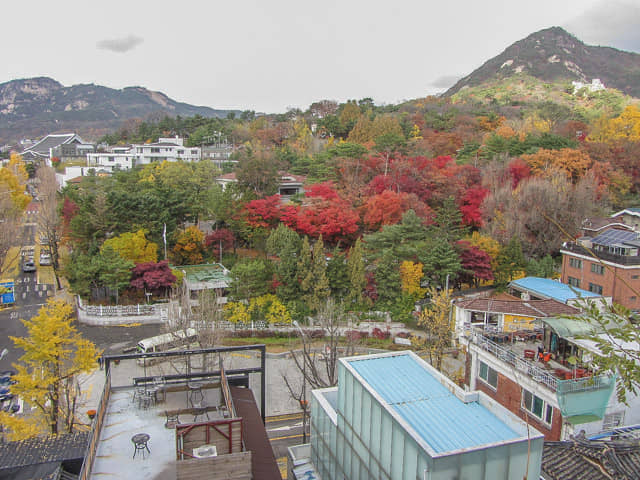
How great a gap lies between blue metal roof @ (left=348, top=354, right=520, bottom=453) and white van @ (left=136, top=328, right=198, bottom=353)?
1260 centimetres

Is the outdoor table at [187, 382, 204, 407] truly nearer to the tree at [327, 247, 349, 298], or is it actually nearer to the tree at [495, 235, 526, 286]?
the tree at [327, 247, 349, 298]

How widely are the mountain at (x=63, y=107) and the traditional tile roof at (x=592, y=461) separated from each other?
117836 millimetres

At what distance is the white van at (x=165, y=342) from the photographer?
18797 millimetres

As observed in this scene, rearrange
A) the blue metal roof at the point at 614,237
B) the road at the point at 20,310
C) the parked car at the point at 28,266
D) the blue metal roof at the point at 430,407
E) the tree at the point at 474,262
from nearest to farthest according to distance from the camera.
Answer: the blue metal roof at the point at 430,407, the road at the point at 20,310, the blue metal roof at the point at 614,237, the tree at the point at 474,262, the parked car at the point at 28,266

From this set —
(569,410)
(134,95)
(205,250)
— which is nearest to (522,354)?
(569,410)

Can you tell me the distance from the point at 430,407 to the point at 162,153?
48.9 meters

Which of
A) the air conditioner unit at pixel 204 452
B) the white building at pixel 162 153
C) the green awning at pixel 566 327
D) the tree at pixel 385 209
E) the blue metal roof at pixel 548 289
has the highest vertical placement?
the white building at pixel 162 153

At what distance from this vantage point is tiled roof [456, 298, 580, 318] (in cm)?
1577

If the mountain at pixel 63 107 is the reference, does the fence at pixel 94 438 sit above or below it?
below

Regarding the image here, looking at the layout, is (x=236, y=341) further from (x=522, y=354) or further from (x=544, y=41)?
(x=544, y=41)

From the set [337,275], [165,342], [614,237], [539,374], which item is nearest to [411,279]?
[337,275]

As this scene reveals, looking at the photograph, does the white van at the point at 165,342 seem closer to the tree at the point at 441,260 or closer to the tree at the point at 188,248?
the tree at the point at 188,248

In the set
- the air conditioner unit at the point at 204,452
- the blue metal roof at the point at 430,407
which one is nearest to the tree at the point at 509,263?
the blue metal roof at the point at 430,407

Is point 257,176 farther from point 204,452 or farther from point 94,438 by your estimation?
point 204,452
